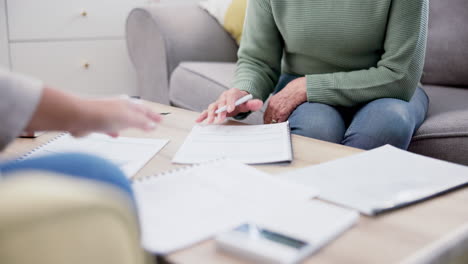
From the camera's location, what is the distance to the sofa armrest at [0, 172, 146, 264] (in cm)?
29

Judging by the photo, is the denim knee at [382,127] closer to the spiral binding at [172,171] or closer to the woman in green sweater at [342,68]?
the woman in green sweater at [342,68]

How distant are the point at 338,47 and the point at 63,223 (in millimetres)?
980

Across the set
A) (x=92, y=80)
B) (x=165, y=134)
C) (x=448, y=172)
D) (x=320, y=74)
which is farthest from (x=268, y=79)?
(x=92, y=80)

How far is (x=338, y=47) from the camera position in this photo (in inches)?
46.7

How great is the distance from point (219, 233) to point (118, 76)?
6.46 feet

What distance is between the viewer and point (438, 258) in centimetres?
50

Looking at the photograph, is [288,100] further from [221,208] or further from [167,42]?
[167,42]

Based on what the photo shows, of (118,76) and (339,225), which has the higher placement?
(339,225)

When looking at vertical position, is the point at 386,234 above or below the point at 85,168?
below

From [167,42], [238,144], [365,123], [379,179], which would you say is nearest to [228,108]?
[238,144]

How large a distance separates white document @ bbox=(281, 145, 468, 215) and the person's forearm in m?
0.32

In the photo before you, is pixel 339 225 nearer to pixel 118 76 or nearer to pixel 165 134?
pixel 165 134

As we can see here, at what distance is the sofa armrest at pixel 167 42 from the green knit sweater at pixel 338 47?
55cm

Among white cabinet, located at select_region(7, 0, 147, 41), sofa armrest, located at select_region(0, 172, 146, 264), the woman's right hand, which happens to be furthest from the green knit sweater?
white cabinet, located at select_region(7, 0, 147, 41)
